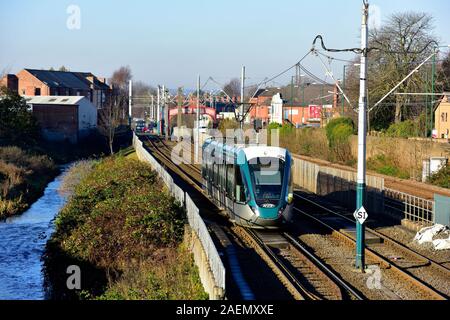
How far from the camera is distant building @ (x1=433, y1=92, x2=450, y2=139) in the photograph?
55250 millimetres

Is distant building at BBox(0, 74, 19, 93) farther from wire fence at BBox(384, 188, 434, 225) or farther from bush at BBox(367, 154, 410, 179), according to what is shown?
wire fence at BBox(384, 188, 434, 225)

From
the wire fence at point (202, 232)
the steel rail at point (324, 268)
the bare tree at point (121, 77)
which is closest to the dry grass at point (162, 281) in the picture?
the wire fence at point (202, 232)

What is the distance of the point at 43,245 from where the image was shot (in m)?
27.9

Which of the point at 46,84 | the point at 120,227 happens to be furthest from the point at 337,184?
the point at 46,84

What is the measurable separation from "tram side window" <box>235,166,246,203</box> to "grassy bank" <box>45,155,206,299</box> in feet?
7.77

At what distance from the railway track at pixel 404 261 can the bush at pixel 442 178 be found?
11777 mm

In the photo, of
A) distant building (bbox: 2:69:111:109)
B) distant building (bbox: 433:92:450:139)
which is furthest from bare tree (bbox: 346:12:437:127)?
distant building (bbox: 2:69:111:109)

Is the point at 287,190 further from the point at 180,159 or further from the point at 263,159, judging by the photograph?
the point at 180,159

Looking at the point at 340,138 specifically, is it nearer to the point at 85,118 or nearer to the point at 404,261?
the point at 404,261

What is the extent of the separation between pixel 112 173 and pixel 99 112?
5592cm

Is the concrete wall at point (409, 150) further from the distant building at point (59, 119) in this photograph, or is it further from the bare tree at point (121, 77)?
the bare tree at point (121, 77)

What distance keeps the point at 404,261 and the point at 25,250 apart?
48.0 ft

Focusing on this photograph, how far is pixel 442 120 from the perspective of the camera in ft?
185
